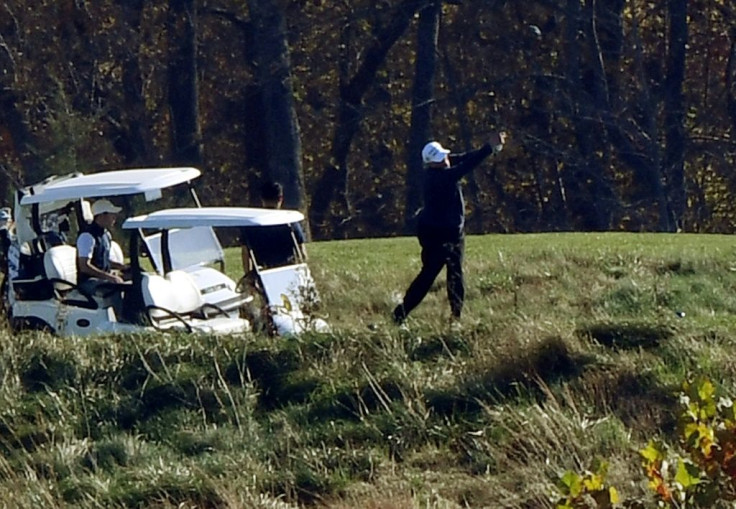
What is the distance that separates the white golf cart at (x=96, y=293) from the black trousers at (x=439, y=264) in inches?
56.2

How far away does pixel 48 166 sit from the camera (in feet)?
88.6

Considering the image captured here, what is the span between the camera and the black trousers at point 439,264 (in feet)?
43.5

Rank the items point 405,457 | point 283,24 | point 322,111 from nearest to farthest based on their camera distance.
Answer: point 405,457
point 283,24
point 322,111

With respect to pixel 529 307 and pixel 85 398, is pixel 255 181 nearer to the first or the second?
pixel 529 307

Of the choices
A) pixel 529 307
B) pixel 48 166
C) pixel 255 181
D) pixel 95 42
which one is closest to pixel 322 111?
pixel 255 181

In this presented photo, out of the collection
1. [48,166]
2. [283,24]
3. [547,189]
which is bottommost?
[547,189]

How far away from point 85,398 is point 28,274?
405 cm

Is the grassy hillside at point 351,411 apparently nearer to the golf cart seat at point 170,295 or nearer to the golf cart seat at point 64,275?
the golf cart seat at point 170,295

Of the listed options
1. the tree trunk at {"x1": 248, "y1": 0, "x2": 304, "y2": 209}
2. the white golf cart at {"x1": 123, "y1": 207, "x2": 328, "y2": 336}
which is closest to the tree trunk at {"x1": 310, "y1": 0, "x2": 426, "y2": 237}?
the tree trunk at {"x1": 248, "y1": 0, "x2": 304, "y2": 209}

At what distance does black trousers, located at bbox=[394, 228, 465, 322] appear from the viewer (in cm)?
1327

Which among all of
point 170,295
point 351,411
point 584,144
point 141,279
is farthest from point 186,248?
point 584,144

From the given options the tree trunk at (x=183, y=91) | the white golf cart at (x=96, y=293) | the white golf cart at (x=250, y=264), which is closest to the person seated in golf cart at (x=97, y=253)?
the white golf cart at (x=96, y=293)

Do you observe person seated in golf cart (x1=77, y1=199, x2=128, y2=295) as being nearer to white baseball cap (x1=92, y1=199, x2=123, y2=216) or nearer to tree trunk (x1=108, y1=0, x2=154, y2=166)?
white baseball cap (x1=92, y1=199, x2=123, y2=216)

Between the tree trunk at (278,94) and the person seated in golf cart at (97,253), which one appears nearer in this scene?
the person seated in golf cart at (97,253)
